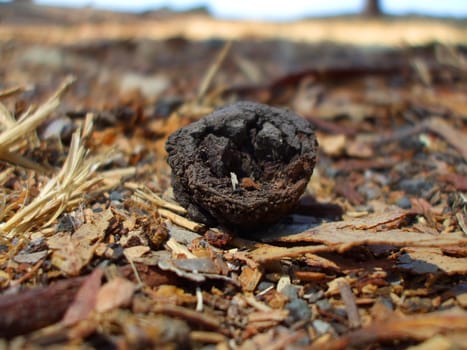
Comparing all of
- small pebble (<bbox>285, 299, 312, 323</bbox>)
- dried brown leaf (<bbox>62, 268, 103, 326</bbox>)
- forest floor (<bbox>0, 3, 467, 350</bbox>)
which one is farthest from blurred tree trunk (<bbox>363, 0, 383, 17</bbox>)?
dried brown leaf (<bbox>62, 268, 103, 326</bbox>)

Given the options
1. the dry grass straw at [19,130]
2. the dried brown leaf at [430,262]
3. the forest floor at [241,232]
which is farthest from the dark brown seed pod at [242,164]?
the dry grass straw at [19,130]

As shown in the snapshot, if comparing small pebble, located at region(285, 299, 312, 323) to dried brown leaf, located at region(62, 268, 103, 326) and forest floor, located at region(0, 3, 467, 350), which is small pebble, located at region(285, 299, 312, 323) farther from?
dried brown leaf, located at region(62, 268, 103, 326)

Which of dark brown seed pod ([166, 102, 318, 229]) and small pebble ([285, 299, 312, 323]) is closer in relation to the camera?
small pebble ([285, 299, 312, 323])

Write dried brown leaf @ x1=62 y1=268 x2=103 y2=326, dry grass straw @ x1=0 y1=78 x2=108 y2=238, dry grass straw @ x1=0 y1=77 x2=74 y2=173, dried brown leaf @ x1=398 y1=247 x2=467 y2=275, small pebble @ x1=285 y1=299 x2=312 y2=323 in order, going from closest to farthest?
dried brown leaf @ x1=62 y1=268 x2=103 y2=326, small pebble @ x1=285 y1=299 x2=312 y2=323, dried brown leaf @ x1=398 y1=247 x2=467 y2=275, dry grass straw @ x1=0 y1=78 x2=108 y2=238, dry grass straw @ x1=0 y1=77 x2=74 y2=173

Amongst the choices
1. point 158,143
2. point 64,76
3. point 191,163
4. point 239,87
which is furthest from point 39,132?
point 64,76

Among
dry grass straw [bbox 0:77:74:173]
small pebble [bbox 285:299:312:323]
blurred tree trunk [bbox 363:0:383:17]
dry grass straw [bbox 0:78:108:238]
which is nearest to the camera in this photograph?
small pebble [bbox 285:299:312:323]

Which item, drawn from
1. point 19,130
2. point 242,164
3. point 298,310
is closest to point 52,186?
point 19,130
